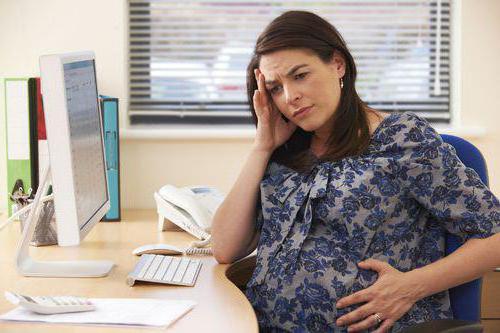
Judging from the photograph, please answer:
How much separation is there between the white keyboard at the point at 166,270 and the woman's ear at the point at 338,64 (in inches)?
22.1

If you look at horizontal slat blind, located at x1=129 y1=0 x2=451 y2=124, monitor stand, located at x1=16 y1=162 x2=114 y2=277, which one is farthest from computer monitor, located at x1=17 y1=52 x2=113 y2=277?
horizontal slat blind, located at x1=129 y1=0 x2=451 y2=124

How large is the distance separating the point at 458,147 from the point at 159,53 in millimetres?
1405

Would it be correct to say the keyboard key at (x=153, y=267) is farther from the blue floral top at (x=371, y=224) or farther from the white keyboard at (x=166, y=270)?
the blue floral top at (x=371, y=224)

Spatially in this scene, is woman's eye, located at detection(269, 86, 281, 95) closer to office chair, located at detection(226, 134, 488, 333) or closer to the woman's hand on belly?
office chair, located at detection(226, 134, 488, 333)

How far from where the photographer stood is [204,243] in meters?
2.02

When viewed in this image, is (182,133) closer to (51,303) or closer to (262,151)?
(262,151)

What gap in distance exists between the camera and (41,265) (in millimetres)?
1693

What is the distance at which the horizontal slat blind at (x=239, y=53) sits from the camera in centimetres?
277

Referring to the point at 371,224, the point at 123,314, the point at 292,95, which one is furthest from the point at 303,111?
the point at 123,314

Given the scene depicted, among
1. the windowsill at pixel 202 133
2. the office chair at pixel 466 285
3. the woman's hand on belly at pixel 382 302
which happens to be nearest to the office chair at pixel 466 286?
the office chair at pixel 466 285

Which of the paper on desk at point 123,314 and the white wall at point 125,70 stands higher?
the white wall at point 125,70

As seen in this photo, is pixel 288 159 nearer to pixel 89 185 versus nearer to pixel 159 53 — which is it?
pixel 89 185

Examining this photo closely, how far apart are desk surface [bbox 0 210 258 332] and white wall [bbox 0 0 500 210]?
40 cm

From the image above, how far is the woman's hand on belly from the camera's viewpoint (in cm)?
162
